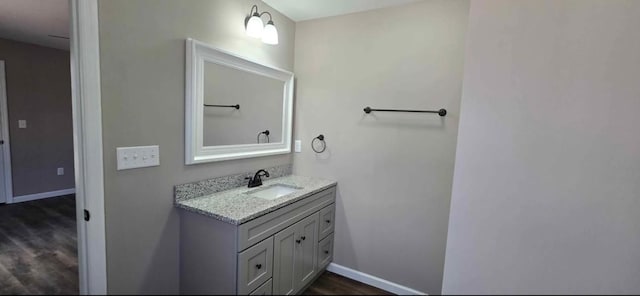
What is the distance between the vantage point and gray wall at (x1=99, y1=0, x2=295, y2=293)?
1226mm

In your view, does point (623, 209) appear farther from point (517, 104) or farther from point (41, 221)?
point (41, 221)

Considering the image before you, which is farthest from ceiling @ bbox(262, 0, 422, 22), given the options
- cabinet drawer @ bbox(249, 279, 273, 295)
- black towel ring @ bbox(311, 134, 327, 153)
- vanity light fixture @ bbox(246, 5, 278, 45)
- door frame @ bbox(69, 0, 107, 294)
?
cabinet drawer @ bbox(249, 279, 273, 295)

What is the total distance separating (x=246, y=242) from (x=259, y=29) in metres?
1.35

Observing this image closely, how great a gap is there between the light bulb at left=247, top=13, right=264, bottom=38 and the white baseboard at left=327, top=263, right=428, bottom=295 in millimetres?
1892

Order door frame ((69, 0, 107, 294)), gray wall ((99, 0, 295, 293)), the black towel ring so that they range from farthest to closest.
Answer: the black towel ring
gray wall ((99, 0, 295, 293))
door frame ((69, 0, 107, 294))

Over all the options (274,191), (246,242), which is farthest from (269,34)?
(246,242)

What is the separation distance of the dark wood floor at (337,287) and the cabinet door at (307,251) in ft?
0.27

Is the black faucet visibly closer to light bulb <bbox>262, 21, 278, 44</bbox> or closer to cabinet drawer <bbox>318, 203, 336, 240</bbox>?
cabinet drawer <bbox>318, 203, 336, 240</bbox>

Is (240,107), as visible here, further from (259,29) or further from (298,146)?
(298,146)

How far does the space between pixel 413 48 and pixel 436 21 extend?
21 centimetres

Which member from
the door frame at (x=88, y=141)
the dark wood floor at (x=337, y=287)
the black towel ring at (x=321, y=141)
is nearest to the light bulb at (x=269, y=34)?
the black towel ring at (x=321, y=141)

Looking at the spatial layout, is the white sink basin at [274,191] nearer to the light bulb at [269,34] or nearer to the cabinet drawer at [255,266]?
the cabinet drawer at [255,266]

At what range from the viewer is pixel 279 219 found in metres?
1.64

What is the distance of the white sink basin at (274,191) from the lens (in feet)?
6.47
